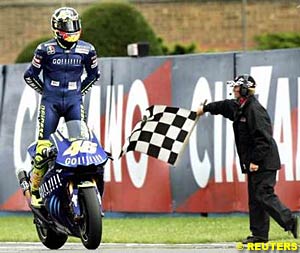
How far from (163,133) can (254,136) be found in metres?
2.78

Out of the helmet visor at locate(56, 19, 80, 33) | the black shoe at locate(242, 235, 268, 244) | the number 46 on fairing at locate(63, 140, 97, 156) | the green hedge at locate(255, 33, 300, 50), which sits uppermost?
the helmet visor at locate(56, 19, 80, 33)

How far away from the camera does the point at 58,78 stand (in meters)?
13.0

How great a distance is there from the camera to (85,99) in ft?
59.8

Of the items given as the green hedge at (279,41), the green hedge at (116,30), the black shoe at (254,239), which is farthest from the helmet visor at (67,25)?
the green hedge at (279,41)

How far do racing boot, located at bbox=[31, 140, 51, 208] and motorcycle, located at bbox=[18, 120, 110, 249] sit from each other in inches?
6.1

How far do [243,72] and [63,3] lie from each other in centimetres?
1406

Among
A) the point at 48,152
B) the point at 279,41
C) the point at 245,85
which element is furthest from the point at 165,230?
the point at 279,41

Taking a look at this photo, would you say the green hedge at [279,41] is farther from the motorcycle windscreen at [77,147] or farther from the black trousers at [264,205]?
the motorcycle windscreen at [77,147]

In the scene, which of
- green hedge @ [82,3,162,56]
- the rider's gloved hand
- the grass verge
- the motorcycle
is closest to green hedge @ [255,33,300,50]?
green hedge @ [82,3,162,56]

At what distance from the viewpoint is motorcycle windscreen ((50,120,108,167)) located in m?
11.6

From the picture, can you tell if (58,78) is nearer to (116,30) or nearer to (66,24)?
(66,24)

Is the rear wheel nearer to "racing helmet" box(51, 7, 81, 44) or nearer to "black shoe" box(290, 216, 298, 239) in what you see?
"racing helmet" box(51, 7, 81, 44)

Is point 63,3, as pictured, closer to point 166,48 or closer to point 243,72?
point 166,48

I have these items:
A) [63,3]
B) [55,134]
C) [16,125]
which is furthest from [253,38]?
[55,134]
